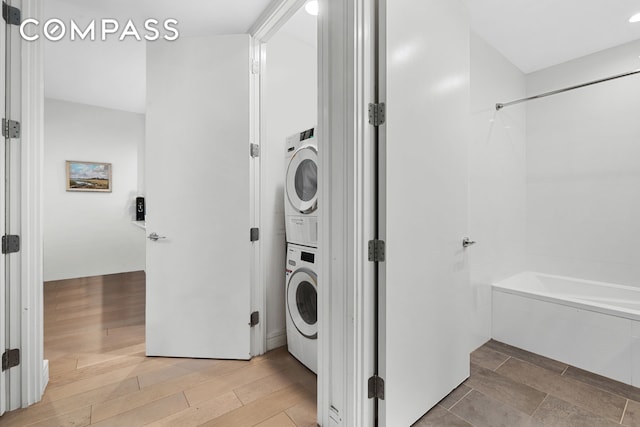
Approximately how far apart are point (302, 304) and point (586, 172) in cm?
285

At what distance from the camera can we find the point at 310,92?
8.30 feet

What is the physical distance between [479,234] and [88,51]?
13.2 ft

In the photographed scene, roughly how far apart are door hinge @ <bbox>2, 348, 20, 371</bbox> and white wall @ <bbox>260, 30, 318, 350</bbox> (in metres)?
1.42

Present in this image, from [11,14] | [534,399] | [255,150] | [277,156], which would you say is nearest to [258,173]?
[255,150]

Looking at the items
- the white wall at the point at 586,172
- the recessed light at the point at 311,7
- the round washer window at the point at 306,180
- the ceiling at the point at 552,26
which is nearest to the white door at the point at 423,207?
the ceiling at the point at 552,26

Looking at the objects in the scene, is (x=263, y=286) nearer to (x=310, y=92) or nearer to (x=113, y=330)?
(x=113, y=330)

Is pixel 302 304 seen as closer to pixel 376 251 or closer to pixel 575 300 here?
pixel 376 251

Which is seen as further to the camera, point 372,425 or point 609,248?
point 609,248

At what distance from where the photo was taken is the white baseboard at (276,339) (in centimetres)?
225

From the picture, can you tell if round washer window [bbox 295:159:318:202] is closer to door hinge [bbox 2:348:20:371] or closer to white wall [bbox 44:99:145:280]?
door hinge [bbox 2:348:20:371]

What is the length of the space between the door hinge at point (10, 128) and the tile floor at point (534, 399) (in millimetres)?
2592

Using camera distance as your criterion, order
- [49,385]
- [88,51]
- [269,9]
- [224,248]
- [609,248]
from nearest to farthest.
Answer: [49,385] → [269,9] → [224,248] → [609,248] → [88,51]

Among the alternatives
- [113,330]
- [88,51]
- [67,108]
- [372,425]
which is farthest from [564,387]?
[67,108]

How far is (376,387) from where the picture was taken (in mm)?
1338
